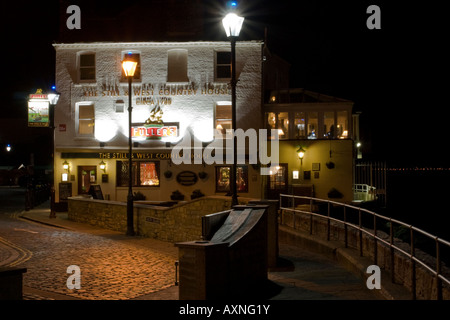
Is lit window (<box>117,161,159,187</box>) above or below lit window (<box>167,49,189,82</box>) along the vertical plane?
below

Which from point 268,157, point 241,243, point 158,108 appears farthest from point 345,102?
point 241,243

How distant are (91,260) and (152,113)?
49.3 ft

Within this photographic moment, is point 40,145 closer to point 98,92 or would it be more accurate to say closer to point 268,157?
point 98,92

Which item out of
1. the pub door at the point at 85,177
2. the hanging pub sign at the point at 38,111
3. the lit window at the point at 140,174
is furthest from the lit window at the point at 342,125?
the hanging pub sign at the point at 38,111

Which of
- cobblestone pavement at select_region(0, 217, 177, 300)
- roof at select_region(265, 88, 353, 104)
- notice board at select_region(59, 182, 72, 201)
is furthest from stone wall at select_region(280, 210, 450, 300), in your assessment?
notice board at select_region(59, 182, 72, 201)

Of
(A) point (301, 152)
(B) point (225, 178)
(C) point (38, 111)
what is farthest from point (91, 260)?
(A) point (301, 152)

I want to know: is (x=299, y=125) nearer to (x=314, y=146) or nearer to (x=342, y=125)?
(x=314, y=146)

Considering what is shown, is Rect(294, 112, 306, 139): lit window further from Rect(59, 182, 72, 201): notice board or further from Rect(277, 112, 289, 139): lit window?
Rect(59, 182, 72, 201): notice board

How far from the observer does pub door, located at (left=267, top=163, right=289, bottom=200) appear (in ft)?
92.9

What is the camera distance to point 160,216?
57.4 ft

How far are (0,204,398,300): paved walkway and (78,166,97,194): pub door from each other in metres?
9.52

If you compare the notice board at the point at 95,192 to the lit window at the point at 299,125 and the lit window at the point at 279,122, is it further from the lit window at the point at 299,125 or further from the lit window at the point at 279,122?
the lit window at the point at 299,125

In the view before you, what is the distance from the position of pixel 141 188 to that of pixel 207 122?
4861mm

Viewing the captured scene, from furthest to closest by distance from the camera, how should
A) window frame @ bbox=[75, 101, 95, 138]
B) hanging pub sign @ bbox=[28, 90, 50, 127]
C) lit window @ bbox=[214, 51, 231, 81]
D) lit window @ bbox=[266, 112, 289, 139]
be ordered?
lit window @ bbox=[266, 112, 289, 139]
window frame @ bbox=[75, 101, 95, 138]
lit window @ bbox=[214, 51, 231, 81]
hanging pub sign @ bbox=[28, 90, 50, 127]
